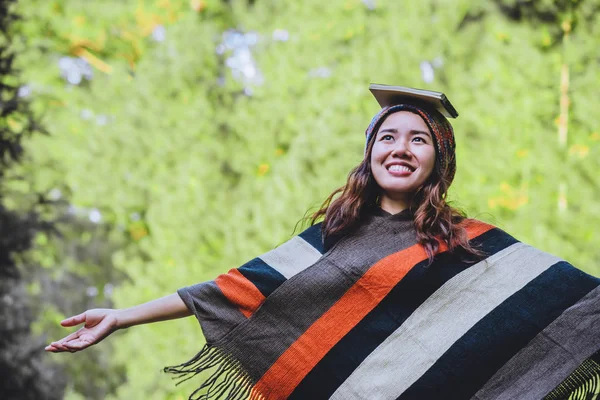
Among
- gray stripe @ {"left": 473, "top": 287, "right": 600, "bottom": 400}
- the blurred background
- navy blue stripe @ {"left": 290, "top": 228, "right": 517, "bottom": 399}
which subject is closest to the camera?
gray stripe @ {"left": 473, "top": 287, "right": 600, "bottom": 400}

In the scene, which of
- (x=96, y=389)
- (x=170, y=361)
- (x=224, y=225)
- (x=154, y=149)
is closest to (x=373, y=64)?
(x=224, y=225)

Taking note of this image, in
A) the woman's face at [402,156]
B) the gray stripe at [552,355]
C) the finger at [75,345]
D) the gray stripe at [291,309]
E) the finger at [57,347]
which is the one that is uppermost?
the woman's face at [402,156]

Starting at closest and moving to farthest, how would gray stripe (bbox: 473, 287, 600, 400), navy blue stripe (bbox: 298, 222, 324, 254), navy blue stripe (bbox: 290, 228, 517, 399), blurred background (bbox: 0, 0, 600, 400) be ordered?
gray stripe (bbox: 473, 287, 600, 400) → navy blue stripe (bbox: 290, 228, 517, 399) → navy blue stripe (bbox: 298, 222, 324, 254) → blurred background (bbox: 0, 0, 600, 400)

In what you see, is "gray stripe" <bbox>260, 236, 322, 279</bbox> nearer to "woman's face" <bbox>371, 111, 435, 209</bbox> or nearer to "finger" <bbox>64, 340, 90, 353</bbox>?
"woman's face" <bbox>371, 111, 435, 209</bbox>

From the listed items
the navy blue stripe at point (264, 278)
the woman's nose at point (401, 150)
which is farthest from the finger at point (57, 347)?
the woman's nose at point (401, 150)

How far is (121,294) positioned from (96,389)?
12.3 feet

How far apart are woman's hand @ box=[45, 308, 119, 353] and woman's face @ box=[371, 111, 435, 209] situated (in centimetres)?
93

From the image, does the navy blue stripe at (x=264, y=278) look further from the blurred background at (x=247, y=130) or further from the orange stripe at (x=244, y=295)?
the blurred background at (x=247, y=130)

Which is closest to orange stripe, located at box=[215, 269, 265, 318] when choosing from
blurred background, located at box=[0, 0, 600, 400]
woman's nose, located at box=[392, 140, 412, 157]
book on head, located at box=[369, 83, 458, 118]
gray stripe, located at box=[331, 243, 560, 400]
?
gray stripe, located at box=[331, 243, 560, 400]

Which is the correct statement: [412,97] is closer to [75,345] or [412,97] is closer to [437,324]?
[437,324]

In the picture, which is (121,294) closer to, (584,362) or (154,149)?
(154,149)

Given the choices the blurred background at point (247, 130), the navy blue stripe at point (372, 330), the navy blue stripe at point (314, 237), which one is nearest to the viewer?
the navy blue stripe at point (372, 330)

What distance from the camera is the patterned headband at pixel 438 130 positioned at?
233 centimetres

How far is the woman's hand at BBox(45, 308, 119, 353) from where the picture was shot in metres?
2.08
